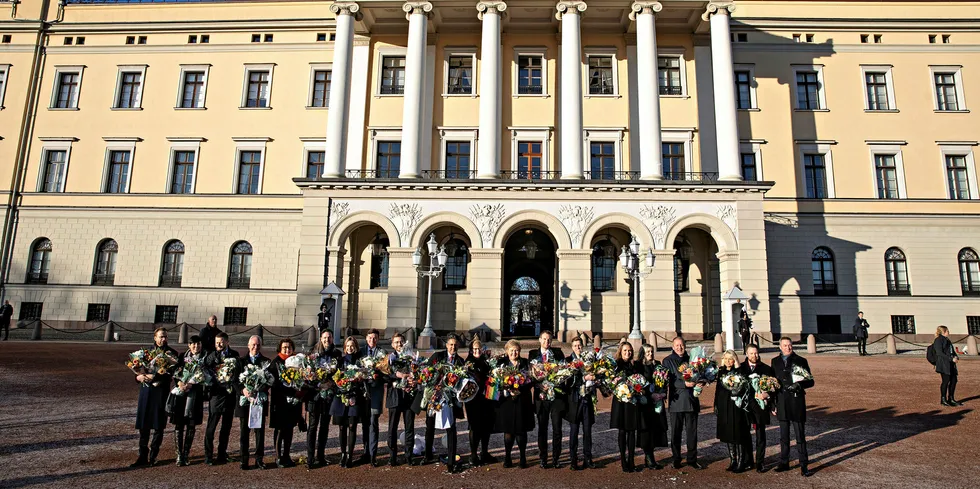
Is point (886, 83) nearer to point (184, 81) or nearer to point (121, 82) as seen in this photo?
point (184, 81)

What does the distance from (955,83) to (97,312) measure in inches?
1892

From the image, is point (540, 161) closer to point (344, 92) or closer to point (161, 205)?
point (344, 92)

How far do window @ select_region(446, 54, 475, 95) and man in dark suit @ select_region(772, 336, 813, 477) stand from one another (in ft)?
82.3

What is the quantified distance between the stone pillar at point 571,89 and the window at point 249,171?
54.9 feet

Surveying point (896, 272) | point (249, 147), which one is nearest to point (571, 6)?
point (249, 147)

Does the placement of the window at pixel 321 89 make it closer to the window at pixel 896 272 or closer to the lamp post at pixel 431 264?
the lamp post at pixel 431 264

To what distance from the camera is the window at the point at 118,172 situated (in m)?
32.0

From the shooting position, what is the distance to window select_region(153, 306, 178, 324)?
30.3 m

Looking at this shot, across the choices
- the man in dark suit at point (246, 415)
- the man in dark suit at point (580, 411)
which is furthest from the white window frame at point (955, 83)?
the man in dark suit at point (246, 415)

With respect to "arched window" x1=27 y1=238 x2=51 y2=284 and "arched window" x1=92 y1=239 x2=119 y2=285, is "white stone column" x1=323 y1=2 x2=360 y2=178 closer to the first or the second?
"arched window" x1=92 y1=239 x2=119 y2=285

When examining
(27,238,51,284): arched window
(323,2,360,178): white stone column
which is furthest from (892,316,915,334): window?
(27,238,51,284): arched window

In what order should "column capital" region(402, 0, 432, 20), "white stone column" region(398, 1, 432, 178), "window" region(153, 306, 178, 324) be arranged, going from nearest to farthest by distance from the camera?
"white stone column" region(398, 1, 432, 178)
"column capital" region(402, 0, 432, 20)
"window" region(153, 306, 178, 324)

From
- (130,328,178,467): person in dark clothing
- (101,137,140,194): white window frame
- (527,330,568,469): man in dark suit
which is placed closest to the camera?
(130,328,178,467): person in dark clothing

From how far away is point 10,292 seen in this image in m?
31.1
